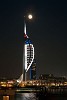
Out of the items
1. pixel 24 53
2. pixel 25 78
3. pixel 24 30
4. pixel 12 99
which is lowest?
pixel 12 99

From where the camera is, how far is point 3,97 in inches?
535

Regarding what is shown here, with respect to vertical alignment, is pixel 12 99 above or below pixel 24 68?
below

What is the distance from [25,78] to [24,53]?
29.8 feet

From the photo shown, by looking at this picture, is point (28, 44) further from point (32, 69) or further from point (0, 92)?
point (0, 92)

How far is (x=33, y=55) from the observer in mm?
94375

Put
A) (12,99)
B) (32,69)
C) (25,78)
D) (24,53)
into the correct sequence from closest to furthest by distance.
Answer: (12,99)
(25,78)
(24,53)
(32,69)

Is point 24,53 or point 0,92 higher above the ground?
point 24,53

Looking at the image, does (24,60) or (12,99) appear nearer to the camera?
(12,99)

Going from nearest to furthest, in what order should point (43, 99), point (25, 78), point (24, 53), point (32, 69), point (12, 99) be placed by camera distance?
point (12, 99) → point (43, 99) → point (25, 78) → point (24, 53) → point (32, 69)

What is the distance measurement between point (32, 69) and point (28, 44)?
8.36 m

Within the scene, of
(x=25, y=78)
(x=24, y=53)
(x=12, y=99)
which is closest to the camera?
(x=12, y=99)

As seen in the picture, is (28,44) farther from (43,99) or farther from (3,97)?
(3,97)

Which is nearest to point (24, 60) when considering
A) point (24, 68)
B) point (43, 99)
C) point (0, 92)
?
A: point (24, 68)

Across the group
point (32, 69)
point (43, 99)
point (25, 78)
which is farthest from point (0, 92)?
point (32, 69)
